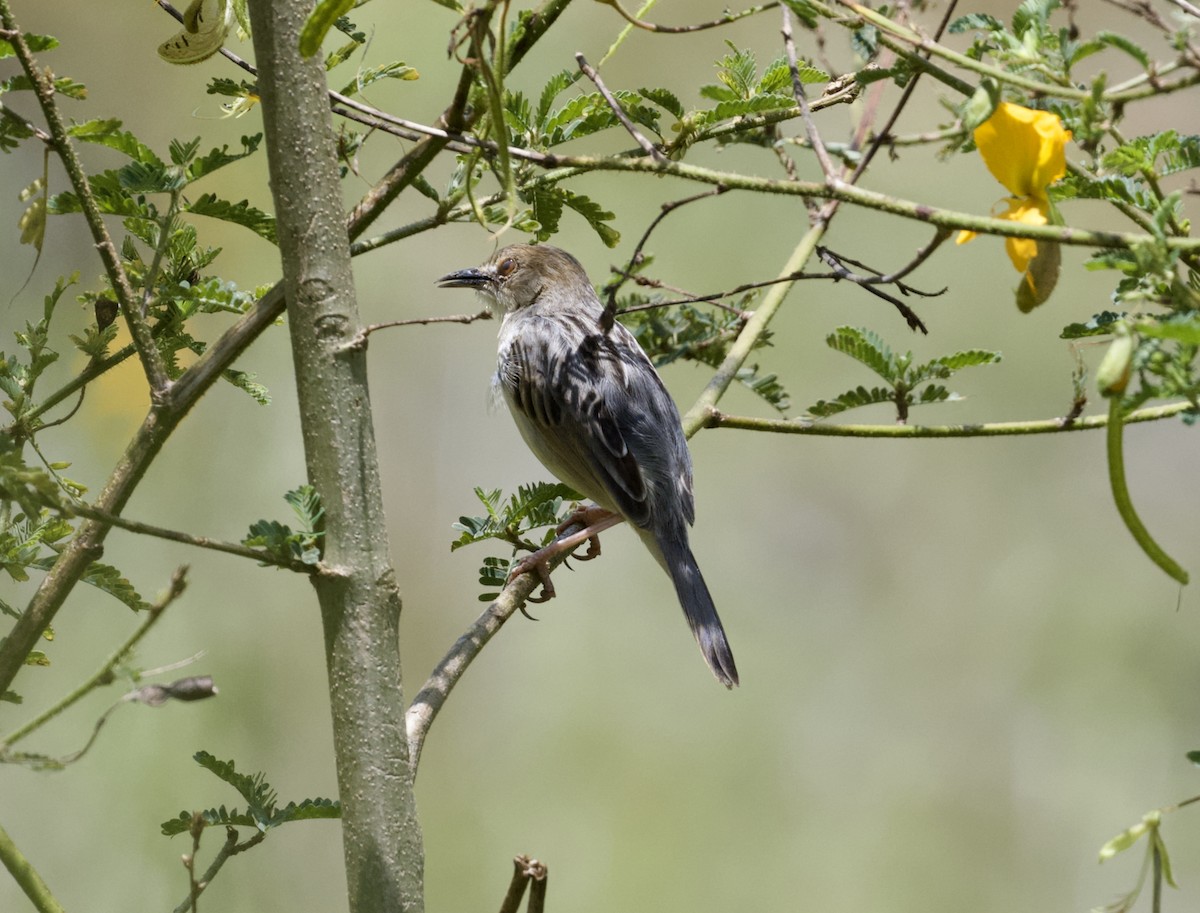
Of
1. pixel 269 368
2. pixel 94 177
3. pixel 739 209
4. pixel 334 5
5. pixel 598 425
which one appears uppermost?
pixel 739 209

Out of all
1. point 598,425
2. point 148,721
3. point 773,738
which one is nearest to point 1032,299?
point 598,425

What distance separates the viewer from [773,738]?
6.70 meters

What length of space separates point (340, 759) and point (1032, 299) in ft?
3.89

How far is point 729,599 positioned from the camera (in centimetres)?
702

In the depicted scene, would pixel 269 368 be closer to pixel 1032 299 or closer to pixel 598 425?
pixel 598 425

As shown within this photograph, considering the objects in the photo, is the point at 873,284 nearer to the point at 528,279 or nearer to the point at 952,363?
the point at 952,363

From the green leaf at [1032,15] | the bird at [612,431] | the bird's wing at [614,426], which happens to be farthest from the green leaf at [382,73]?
the bird's wing at [614,426]

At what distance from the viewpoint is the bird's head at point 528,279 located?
5.11 metres

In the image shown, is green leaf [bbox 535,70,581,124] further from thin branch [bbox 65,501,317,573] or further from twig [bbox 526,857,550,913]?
twig [bbox 526,857,550,913]

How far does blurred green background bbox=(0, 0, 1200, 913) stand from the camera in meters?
5.89

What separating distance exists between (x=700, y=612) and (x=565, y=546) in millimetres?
744

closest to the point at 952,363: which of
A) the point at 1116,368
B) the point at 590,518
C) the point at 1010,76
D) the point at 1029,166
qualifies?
the point at 1029,166

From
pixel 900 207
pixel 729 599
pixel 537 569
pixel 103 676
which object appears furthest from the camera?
pixel 729 599

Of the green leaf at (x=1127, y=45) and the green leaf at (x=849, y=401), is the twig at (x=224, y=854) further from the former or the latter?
the green leaf at (x=1127, y=45)
